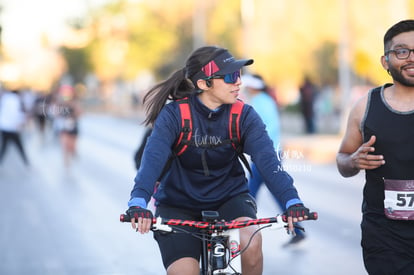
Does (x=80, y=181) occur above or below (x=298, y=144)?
above

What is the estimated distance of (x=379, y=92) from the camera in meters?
4.11

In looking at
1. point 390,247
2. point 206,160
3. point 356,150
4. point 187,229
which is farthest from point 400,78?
point 187,229

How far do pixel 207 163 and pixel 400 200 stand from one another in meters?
1.04

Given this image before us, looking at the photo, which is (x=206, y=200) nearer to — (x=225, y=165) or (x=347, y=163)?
(x=225, y=165)

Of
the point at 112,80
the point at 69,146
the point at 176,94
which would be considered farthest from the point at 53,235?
the point at 112,80

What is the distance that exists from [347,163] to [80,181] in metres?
11.9

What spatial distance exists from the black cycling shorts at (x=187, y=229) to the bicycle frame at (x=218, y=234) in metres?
0.06

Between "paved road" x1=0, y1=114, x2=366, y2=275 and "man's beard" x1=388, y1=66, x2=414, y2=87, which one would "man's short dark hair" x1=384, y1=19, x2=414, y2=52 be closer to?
"man's beard" x1=388, y1=66, x2=414, y2=87

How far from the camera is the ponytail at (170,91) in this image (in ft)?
15.3

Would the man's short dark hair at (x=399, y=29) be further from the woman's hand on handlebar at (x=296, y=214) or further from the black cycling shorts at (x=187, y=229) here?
the black cycling shorts at (x=187, y=229)

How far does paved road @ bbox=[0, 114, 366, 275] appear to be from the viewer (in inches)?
304

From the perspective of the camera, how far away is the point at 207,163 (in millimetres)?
4316

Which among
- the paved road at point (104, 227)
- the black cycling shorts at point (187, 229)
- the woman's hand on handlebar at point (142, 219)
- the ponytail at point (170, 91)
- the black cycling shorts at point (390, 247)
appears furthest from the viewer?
the paved road at point (104, 227)

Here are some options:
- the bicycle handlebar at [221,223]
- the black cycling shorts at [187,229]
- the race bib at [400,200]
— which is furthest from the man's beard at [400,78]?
the black cycling shorts at [187,229]
